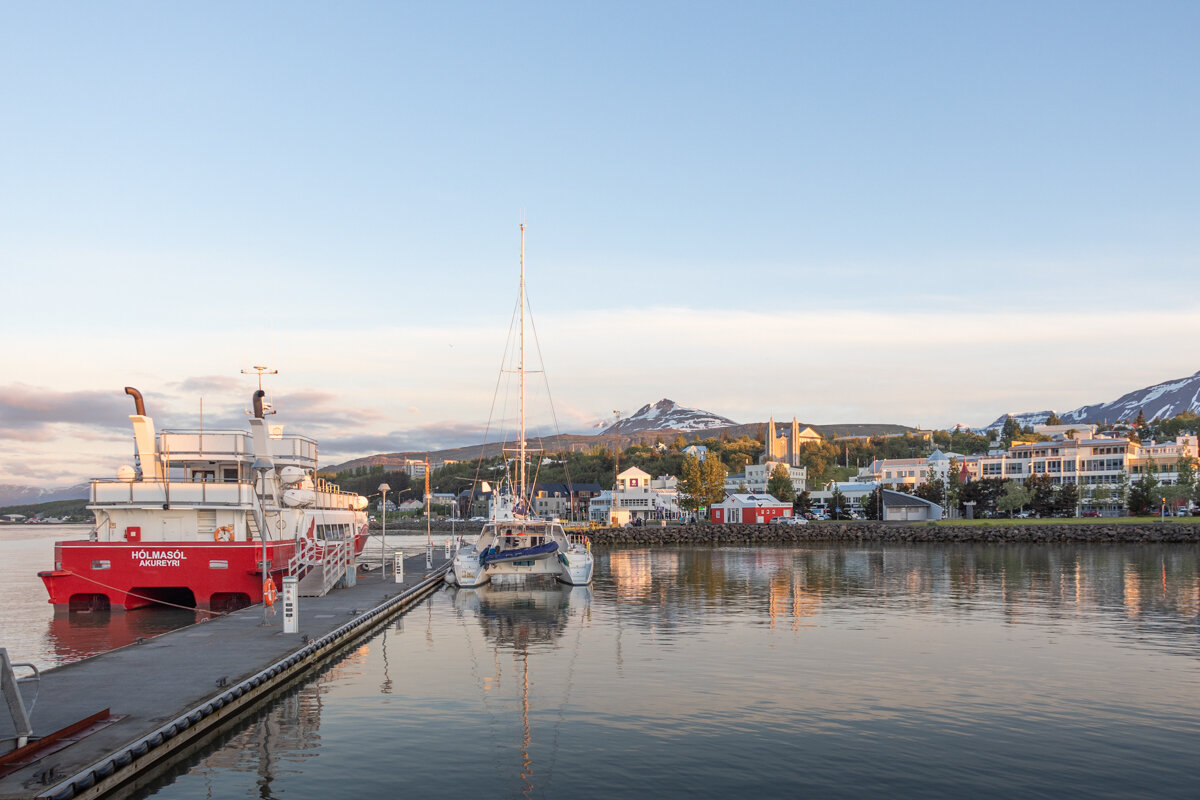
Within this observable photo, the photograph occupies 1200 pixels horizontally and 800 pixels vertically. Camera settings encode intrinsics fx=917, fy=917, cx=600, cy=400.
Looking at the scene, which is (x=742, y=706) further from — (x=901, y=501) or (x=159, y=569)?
(x=901, y=501)

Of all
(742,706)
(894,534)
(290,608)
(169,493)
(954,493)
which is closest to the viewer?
(742,706)

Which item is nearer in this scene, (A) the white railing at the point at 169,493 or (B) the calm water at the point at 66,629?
(B) the calm water at the point at 66,629

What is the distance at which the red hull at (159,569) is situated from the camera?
42.7 meters

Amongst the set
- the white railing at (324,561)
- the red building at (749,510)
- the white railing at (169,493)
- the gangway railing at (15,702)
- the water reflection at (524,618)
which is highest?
the white railing at (169,493)

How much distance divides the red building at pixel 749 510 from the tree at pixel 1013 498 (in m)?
34.4

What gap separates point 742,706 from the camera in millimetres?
23594

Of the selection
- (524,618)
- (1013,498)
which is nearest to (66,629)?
(524,618)

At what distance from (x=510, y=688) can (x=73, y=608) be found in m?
29.2

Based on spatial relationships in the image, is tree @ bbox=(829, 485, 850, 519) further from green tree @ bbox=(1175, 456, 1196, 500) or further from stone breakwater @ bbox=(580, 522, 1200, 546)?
green tree @ bbox=(1175, 456, 1196, 500)

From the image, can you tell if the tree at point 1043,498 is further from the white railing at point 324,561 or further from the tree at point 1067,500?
the white railing at point 324,561

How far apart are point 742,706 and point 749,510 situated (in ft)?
424

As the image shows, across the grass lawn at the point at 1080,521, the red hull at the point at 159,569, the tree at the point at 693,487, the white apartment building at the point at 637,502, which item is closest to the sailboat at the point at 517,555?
the red hull at the point at 159,569

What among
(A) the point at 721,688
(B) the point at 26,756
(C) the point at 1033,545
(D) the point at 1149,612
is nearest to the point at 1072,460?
(C) the point at 1033,545

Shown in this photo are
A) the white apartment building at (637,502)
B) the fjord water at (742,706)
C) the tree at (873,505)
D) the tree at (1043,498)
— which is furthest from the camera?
the white apartment building at (637,502)
